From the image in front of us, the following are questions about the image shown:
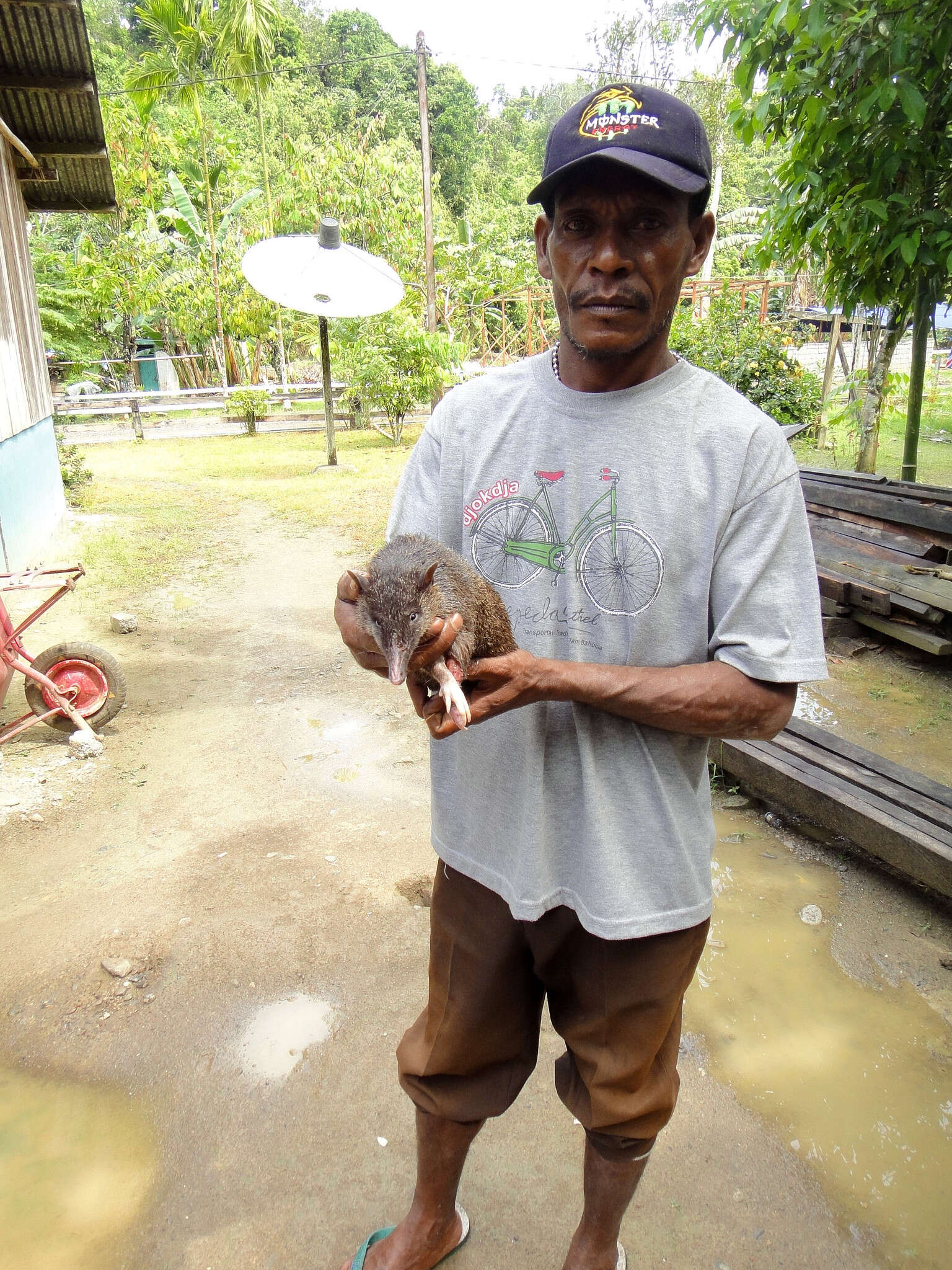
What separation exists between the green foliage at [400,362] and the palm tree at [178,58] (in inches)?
319

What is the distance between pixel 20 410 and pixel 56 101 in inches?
133

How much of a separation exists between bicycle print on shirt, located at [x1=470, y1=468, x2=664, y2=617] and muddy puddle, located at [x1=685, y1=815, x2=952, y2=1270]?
2.06 meters

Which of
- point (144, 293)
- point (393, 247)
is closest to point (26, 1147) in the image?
point (393, 247)

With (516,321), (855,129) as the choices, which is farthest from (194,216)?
(855,129)

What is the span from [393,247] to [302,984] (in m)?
21.1

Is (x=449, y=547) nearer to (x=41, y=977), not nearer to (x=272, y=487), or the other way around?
(x=41, y=977)

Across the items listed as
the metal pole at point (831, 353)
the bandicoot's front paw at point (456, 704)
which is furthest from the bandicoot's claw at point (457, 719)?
the metal pole at point (831, 353)

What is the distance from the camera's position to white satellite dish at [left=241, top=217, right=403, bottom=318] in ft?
41.8

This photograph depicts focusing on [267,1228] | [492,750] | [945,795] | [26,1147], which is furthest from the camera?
[945,795]

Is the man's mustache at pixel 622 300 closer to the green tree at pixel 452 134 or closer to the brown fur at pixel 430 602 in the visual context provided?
the brown fur at pixel 430 602

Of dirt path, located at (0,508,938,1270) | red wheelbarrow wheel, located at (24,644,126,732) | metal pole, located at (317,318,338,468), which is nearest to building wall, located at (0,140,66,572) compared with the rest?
red wheelbarrow wheel, located at (24,644,126,732)

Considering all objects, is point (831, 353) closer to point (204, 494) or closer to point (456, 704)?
point (204, 494)

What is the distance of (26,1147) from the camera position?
8.76 ft

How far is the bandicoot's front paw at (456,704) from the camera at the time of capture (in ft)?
5.47
